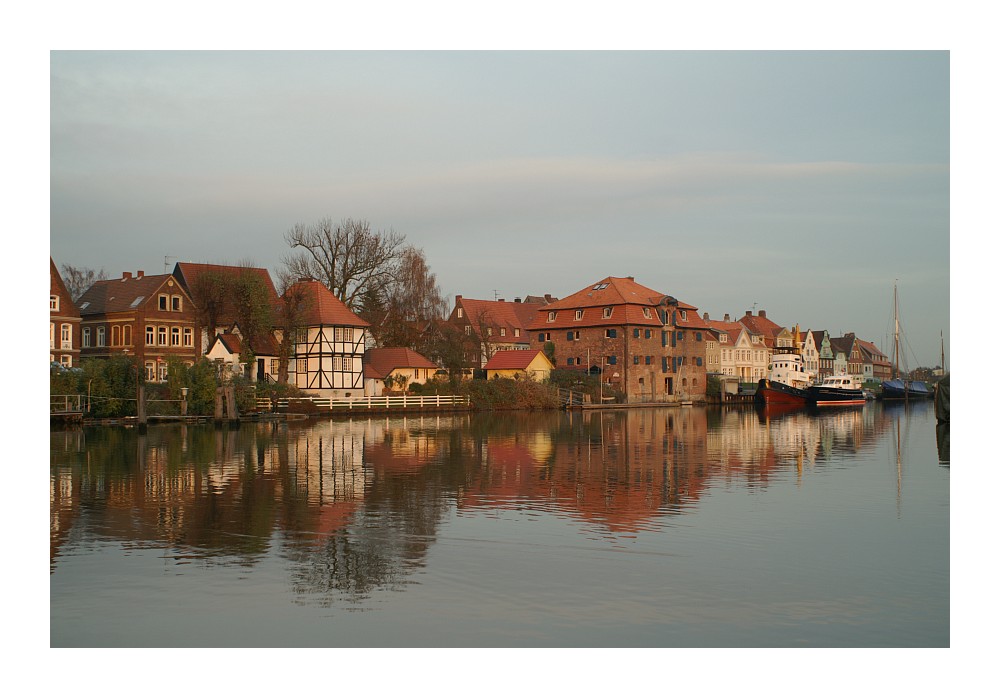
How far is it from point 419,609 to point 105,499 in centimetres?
923

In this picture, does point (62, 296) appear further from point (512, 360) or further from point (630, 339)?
point (630, 339)

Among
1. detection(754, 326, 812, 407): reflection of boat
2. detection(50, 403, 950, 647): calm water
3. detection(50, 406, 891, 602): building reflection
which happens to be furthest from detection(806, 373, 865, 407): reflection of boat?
detection(50, 403, 950, 647): calm water

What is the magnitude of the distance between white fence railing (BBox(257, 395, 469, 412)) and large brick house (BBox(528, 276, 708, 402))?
54.3ft

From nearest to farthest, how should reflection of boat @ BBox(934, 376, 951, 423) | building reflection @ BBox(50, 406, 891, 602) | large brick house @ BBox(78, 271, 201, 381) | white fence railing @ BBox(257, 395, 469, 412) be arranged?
building reflection @ BBox(50, 406, 891, 602) → reflection of boat @ BBox(934, 376, 951, 423) → white fence railing @ BBox(257, 395, 469, 412) → large brick house @ BBox(78, 271, 201, 381)

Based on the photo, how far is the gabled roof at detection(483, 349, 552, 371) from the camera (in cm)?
6550

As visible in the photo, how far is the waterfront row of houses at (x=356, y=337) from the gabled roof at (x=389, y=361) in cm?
9

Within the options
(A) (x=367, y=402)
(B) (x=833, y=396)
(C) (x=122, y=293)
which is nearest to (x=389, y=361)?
(A) (x=367, y=402)

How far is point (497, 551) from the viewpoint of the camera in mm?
12422

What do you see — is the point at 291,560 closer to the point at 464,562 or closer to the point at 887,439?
the point at 464,562

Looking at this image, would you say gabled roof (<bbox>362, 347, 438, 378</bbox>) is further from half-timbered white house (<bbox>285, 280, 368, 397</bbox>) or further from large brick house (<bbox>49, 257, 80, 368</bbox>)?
large brick house (<bbox>49, 257, 80, 368</bbox>)

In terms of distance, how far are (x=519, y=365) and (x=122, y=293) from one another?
24994 millimetres

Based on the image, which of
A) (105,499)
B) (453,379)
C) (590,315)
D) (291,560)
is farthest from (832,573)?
(590,315)

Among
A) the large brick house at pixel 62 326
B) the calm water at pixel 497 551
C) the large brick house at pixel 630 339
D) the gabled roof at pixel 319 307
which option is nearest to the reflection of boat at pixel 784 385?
the large brick house at pixel 630 339

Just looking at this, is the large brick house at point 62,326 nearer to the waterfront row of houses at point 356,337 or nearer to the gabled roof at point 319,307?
the waterfront row of houses at point 356,337
